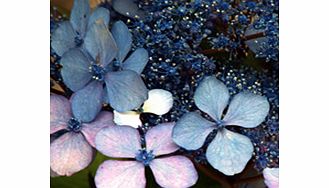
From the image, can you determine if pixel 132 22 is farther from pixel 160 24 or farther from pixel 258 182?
pixel 258 182

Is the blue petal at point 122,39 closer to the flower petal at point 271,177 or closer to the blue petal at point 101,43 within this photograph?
the blue petal at point 101,43

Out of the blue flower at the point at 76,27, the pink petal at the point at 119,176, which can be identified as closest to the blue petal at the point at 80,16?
the blue flower at the point at 76,27

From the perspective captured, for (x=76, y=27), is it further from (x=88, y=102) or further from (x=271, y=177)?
(x=271, y=177)

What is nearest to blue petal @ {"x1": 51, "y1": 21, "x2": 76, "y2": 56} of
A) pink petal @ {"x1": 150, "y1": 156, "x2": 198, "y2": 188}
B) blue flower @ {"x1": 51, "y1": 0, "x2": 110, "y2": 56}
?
blue flower @ {"x1": 51, "y1": 0, "x2": 110, "y2": 56}

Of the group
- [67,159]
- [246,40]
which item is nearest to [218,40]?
[246,40]

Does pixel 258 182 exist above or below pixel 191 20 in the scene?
below
